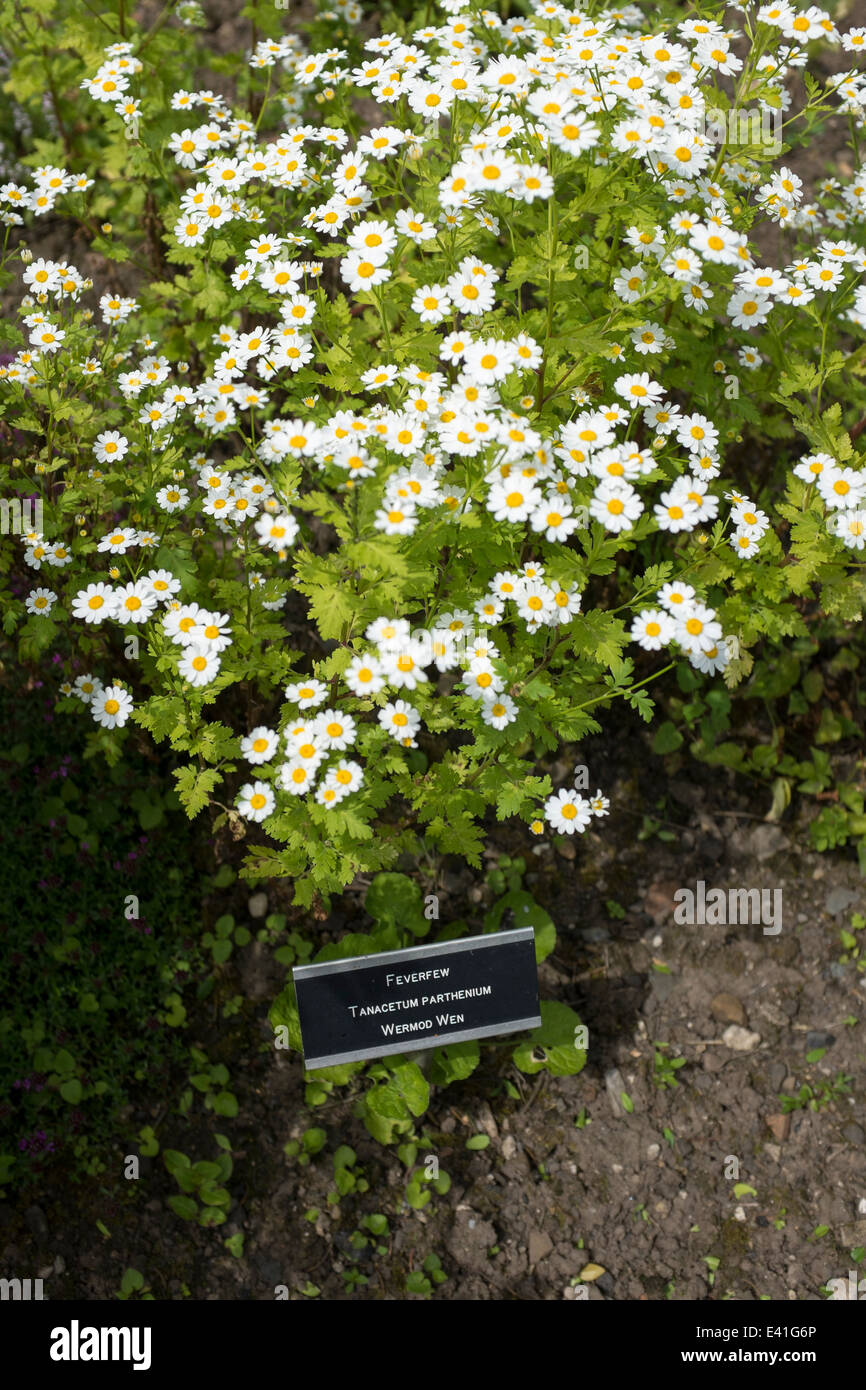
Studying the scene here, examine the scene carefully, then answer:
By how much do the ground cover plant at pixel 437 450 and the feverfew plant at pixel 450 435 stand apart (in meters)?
0.01

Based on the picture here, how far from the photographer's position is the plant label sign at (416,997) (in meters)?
2.82

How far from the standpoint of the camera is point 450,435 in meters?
2.35

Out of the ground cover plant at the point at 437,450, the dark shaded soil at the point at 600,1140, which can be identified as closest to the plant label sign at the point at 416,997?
the ground cover plant at the point at 437,450

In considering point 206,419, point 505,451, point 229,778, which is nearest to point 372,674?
point 505,451

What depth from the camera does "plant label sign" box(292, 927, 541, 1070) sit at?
2.82 metres

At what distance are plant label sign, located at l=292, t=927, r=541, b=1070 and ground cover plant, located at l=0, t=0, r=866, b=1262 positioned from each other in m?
0.21

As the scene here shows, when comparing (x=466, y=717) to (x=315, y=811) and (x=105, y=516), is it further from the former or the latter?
(x=105, y=516)

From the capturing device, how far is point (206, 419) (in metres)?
2.74

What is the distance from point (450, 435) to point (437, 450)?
11cm
